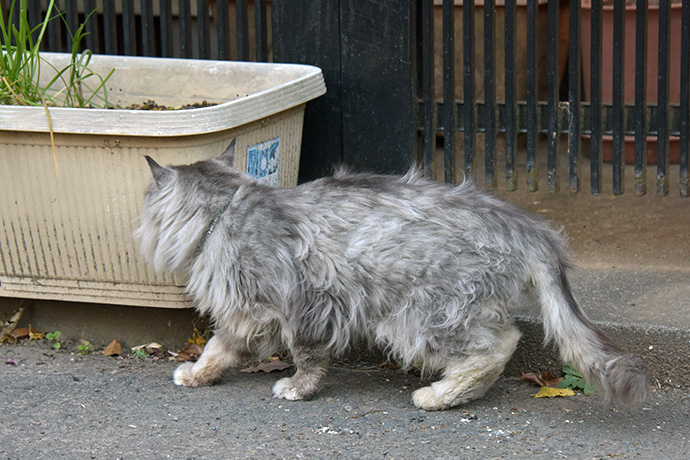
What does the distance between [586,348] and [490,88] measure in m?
1.64

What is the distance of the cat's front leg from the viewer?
3.40 meters

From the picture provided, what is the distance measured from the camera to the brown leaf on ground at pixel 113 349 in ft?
13.3

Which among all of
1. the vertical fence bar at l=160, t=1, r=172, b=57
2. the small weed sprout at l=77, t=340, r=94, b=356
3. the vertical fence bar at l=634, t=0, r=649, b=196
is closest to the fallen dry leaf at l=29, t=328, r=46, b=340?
the small weed sprout at l=77, t=340, r=94, b=356

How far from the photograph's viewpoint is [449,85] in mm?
4309

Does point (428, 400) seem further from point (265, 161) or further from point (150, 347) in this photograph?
point (150, 347)

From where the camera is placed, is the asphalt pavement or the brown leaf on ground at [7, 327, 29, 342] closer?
the asphalt pavement

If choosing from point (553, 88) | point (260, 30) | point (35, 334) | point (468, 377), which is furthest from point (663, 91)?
point (35, 334)

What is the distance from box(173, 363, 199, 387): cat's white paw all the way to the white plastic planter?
323 mm

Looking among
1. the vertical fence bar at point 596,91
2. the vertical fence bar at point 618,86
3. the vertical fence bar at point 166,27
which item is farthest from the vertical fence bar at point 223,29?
the vertical fence bar at point 618,86

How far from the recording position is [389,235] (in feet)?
10.6

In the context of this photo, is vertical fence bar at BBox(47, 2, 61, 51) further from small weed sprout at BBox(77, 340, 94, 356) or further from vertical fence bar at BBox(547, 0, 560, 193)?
vertical fence bar at BBox(547, 0, 560, 193)

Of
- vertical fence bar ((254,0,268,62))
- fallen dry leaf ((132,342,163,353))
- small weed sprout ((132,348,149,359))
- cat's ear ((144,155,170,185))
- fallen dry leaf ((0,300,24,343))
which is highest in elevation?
vertical fence bar ((254,0,268,62))

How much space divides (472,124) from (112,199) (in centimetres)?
183

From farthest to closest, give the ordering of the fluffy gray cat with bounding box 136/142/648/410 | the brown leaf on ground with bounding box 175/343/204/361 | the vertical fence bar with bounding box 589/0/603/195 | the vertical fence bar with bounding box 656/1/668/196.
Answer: the vertical fence bar with bounding box 589/0/603/195 → the vertical fence bar with bounding box 656/1/668/196 → the brown leaf on ground with bounding box 175/343/204/361 → the fluffy gray cat with bounding box 136/142/648/410
